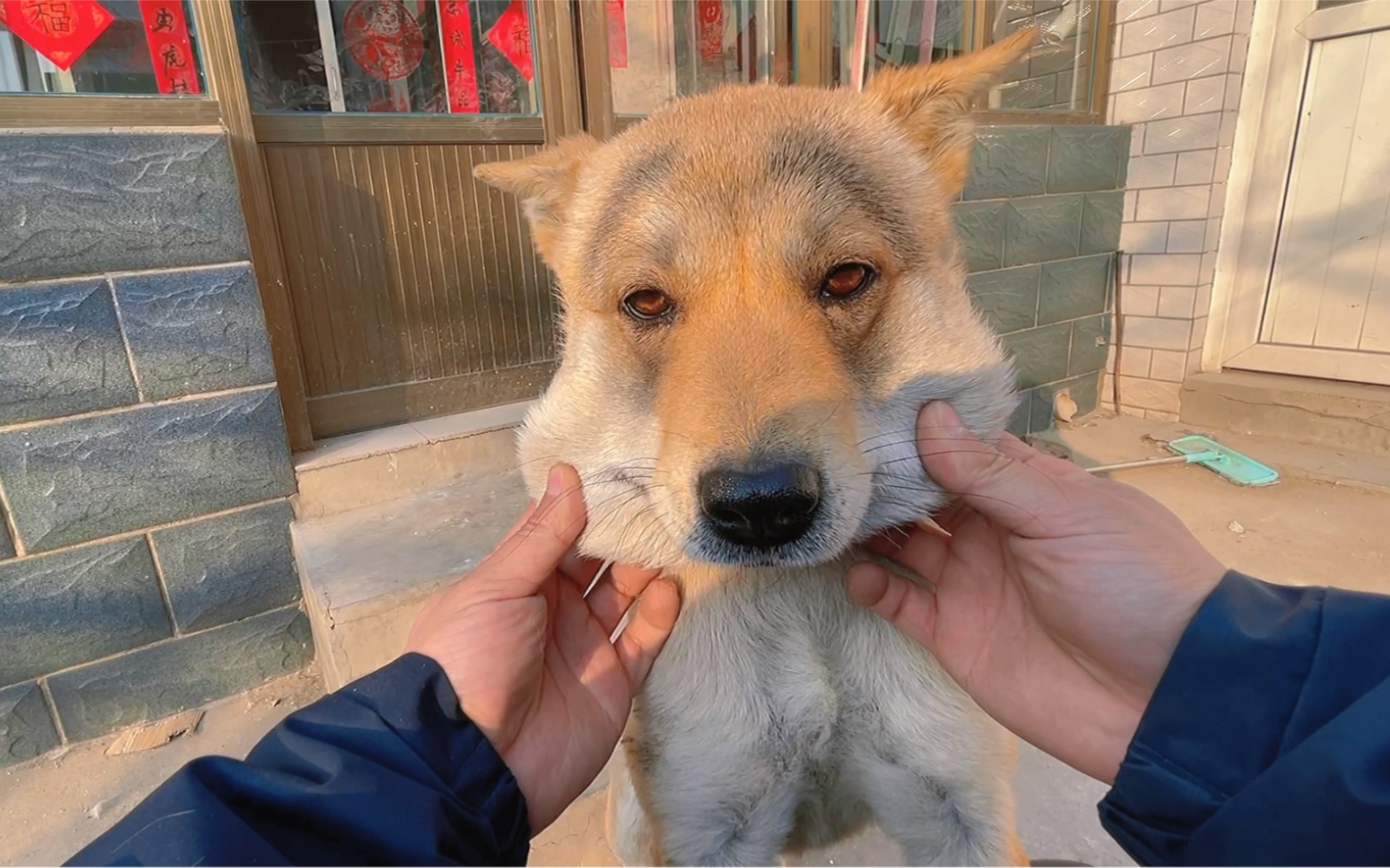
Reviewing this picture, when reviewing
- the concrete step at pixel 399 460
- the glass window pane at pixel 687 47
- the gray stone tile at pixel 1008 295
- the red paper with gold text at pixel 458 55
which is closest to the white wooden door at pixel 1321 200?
the gray stone tile at pixel 1008 295

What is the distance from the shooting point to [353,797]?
3.31ft

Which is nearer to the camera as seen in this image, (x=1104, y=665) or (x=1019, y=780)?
(x=1104, y=665)

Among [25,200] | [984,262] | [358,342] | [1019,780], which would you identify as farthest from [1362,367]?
[25,200]

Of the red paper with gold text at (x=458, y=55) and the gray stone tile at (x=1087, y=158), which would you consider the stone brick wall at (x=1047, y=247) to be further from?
the red paper with gold text at (x=458, y=55)

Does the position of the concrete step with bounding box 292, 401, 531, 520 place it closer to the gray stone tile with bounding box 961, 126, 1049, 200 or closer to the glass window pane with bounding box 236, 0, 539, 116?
the glass window pane with bounding box 236, 0, 539, 116

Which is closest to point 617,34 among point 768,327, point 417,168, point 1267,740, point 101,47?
point 417,168

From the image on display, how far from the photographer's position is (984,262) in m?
5.02

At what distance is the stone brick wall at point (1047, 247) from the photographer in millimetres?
4953

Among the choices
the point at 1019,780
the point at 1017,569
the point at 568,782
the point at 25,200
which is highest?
the point at 25,200

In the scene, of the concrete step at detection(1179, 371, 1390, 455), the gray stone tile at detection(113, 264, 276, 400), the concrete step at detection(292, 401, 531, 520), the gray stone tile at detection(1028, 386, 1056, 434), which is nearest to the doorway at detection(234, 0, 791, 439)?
the concrete step at detection(292, 401, 531, 520)

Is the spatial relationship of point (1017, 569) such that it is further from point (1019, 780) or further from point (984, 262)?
point (984, 262)

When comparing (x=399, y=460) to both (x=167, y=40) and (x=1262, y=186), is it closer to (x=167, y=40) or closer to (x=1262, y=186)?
(x=167, y=40)

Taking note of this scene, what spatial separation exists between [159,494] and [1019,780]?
11.3 feet

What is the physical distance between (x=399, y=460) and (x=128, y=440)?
1054 millimetres
